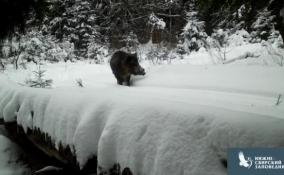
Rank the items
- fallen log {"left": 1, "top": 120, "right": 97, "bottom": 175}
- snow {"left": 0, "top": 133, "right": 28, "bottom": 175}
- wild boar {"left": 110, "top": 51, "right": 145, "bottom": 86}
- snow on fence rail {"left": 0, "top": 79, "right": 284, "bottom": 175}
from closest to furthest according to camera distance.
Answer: snow on fence rail {"left": 0, "top": 79, "right": 284, "bottom": 175}, fallen log {"left": 1, "top": 120, "right": 97, "bottom": 175}, snow {"left": 0, "top": 133, "right": 28, "bottom": 175}, wild boar {"left": 110, "top": 51, "right": 145, "bottom": 86}

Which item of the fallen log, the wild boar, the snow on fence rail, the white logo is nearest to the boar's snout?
the wild boar

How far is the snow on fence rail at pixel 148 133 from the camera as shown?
1567 mm

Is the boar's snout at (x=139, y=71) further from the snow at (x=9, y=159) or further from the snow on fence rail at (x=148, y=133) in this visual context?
the snow on fence rail at (x=148, y=133)

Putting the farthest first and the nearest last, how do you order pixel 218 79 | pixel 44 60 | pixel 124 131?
1. pixel 44 60
2. pixel 218 79
3. pixel 124 131

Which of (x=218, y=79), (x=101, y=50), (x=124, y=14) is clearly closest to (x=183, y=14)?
(x=124, y=14)

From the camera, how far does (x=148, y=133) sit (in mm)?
1964

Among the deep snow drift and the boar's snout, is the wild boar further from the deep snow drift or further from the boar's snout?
the deep snow drift

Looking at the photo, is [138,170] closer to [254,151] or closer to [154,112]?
[154,112]

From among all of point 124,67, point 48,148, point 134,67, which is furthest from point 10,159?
point 134,67

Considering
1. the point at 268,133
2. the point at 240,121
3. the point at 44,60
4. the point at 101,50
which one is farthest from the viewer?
the point at 101,50

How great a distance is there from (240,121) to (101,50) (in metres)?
15.3

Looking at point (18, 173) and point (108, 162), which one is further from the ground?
point (108, 162)

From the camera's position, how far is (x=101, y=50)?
54.2 ft

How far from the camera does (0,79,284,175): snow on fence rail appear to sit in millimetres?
1567
